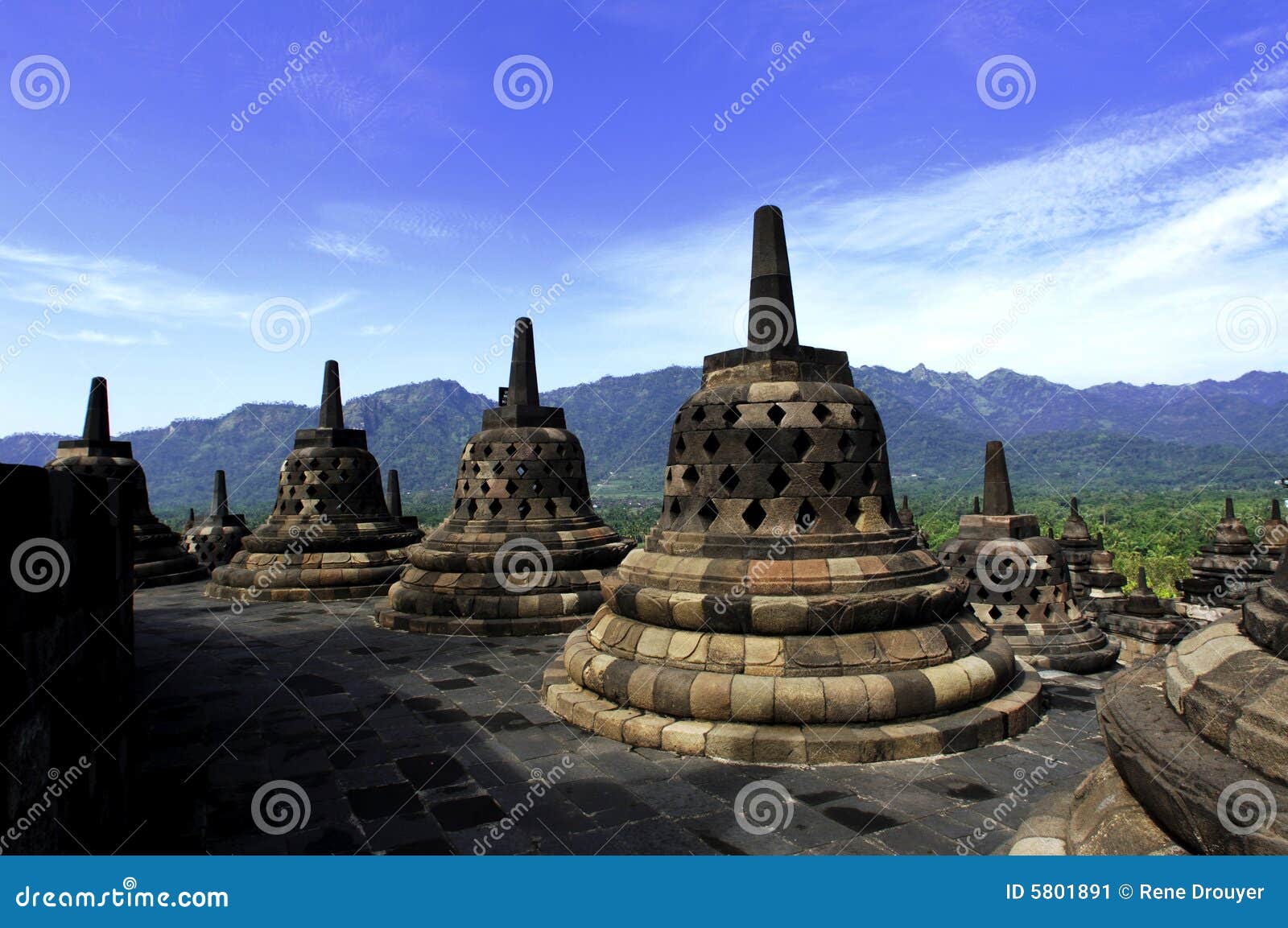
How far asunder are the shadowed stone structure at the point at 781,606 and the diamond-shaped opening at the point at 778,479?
0.4 inches

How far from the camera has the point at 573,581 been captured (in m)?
11.1

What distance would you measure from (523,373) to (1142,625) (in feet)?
50.1

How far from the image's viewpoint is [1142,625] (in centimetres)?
1695

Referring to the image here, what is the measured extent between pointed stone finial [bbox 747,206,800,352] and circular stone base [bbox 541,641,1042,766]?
11.2ft

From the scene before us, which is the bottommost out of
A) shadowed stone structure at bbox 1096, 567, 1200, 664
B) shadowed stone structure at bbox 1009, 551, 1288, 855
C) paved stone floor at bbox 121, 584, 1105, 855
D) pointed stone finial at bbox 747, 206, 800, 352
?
shadowed stone structure at bbox 1096, 567, 1200, 664

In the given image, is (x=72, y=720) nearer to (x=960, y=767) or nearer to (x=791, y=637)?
(x=791, y=637)

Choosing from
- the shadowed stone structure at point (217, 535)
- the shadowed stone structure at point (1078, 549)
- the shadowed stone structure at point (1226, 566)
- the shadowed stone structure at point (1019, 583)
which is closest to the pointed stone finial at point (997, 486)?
the shadowed stone structure at point (1019, 583)

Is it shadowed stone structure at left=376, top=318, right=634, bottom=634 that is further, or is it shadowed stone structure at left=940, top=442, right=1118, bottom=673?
shadowed stone structure at left=376, top=318, right=634, bottom=634

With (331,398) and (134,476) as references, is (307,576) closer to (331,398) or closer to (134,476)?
(331,398)

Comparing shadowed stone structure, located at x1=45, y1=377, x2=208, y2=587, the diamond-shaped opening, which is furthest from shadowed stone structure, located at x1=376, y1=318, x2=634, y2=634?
shadowed stone structure, located at x1=45, y1=377, x2=208, y2=587

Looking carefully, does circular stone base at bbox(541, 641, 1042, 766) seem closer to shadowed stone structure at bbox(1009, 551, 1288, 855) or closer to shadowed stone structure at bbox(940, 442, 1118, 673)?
shadowed stone structure at bbox(1009, 551, 1288, 855)

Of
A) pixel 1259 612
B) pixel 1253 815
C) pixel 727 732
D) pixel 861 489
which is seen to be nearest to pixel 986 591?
pixel 861 489

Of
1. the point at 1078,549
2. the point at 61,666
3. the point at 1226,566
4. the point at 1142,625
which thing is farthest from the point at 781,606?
the point at 1226,566

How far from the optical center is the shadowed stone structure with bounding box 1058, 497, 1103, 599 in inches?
869
